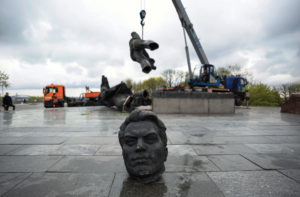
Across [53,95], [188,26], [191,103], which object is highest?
[188,26]

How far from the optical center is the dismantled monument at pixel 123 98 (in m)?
12.1

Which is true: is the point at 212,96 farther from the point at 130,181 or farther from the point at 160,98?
the point at 130,181

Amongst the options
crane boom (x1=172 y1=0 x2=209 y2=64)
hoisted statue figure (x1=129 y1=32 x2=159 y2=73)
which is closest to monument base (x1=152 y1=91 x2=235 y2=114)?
crane boom (x1=172 y1=0 x2=209 y2=64)

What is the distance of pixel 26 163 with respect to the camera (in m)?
2.86

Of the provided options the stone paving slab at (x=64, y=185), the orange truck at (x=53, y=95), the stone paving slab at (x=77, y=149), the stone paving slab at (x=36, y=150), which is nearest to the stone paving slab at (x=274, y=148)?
the stone paving slab at (x=64, y=185)

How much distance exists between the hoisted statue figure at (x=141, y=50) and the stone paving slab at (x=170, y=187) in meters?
2.08

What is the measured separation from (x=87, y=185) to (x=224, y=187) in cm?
178

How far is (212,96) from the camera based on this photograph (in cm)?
1203

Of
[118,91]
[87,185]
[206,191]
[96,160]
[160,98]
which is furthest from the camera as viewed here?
[118,91]

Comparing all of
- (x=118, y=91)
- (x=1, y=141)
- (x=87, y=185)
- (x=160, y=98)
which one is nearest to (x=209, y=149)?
(x=87, y=185)

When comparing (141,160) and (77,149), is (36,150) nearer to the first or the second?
(77,149)

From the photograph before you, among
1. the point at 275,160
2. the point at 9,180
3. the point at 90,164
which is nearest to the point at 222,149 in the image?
the point at 275,160

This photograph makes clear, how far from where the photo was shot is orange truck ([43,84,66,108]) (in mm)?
20906

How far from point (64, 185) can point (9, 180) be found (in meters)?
0.84
